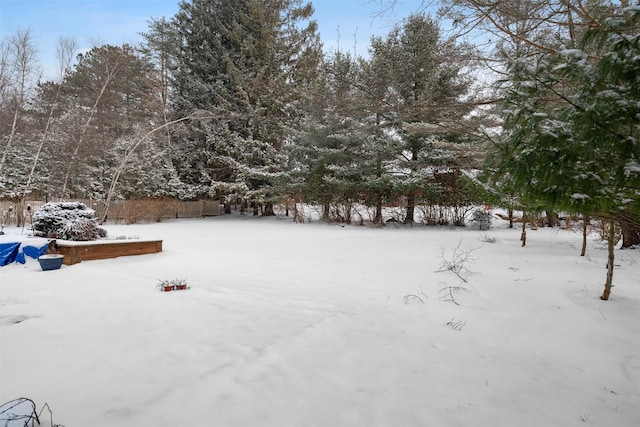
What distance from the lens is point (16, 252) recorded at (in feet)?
17.3

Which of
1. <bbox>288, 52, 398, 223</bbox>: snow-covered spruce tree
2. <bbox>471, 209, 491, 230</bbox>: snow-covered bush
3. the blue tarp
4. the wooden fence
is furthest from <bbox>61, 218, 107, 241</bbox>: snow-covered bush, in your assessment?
<bbox>471, 209, 491, 230</bbox>: snow-covered bush

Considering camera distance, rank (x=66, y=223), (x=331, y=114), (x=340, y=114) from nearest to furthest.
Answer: (x=66, y=223) → (x=340, y=114) → (x=331, y=114)

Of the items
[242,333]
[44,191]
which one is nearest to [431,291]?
[242,333]

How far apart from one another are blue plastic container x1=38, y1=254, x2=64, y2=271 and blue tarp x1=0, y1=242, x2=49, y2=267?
1.73ft

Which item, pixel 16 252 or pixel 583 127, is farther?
pixel 16 252

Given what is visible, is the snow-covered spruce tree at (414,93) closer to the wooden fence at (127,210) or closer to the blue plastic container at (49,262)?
the blue plastic container at (49,262)

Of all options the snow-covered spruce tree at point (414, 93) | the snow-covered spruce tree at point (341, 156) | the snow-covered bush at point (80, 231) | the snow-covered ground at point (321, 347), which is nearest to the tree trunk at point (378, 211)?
the snow-covered spruce tree at point (341, 156)

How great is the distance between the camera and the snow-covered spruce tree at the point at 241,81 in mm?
16344

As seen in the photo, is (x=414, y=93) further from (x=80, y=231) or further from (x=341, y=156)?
(x=80, y=231)

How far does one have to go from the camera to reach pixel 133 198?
49.4ft

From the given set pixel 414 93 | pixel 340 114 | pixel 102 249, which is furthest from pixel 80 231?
pixel 414 93

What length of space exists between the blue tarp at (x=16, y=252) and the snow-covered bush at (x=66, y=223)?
75cm

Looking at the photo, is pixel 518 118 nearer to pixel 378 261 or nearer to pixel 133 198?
pixel 378 261

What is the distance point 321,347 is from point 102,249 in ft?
16.3
